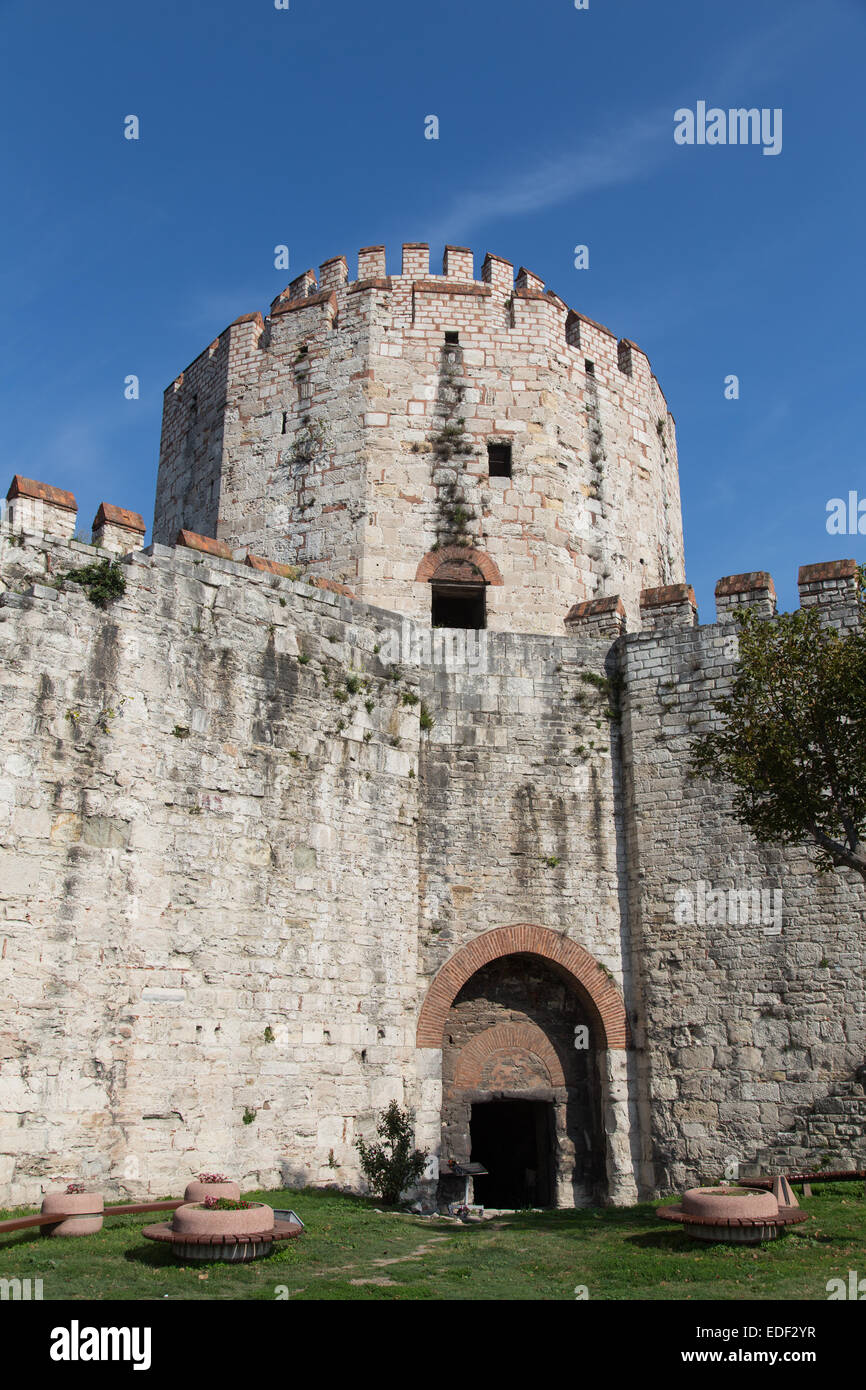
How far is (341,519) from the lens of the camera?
2012 cm

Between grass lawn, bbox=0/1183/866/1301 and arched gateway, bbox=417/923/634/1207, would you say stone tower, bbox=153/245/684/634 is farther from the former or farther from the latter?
grass lawn, bbox=0/1183/866/1301

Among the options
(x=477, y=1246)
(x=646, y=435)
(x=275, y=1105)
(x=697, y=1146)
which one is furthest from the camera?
(x=646, y=435)

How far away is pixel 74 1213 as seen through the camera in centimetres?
1019

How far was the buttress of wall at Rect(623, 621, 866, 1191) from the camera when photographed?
47.8 ft

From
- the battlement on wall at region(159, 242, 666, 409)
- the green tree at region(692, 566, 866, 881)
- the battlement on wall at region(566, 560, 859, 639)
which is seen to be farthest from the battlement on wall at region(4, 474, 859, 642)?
the battlement on wall at region(159, 242, 666, 409)

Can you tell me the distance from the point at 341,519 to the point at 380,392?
2.56 m

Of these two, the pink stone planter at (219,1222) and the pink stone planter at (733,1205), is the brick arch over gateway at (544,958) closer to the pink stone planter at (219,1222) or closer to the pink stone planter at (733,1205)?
the pink stone planter at (733,1205)

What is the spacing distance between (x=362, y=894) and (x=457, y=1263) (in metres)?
5.89

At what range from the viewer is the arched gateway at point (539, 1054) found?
609 inches

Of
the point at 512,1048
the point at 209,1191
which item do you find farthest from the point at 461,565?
the point at 209,1191

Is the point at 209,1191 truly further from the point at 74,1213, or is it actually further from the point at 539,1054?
the point at 539,1054
